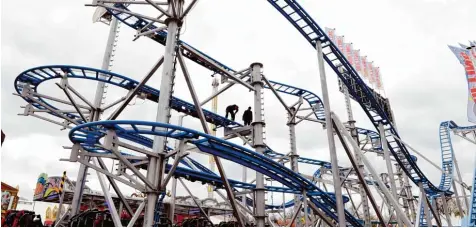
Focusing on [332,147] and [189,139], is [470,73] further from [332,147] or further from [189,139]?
[189,139]

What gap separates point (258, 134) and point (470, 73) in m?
8.88

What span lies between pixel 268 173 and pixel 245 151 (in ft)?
8.49

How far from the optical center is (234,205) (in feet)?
36.5

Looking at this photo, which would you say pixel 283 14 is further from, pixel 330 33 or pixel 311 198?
pixel 311 198

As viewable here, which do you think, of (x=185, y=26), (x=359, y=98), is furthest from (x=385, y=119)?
(x=185, y=26)

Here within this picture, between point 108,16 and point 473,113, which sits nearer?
point 473,113

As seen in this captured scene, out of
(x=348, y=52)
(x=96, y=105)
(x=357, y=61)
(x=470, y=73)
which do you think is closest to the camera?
(x=470, y=73)

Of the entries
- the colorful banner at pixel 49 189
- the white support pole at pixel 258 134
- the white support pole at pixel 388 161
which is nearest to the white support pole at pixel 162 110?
the white support pole at pixel 258 134

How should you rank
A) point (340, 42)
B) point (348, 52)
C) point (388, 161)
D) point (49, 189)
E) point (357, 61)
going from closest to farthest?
point (388, 161) < point (340, 42) < point (348, 52) < point (357, 61) < point (49, 189)

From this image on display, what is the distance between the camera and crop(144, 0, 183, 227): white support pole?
8.82 m

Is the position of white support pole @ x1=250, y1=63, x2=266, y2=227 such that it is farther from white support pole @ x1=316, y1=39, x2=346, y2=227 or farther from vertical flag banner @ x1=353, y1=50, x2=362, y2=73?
vertical flag banner @ x1=353, y1=50, x2=362, y2=73

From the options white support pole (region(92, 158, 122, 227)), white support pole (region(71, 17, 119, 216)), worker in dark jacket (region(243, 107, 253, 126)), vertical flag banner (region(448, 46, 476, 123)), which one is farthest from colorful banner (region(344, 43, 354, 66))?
white support pole (region(92, 158, 122, 227))

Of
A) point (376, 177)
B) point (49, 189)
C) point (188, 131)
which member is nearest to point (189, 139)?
point (188, 131)

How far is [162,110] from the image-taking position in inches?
380
